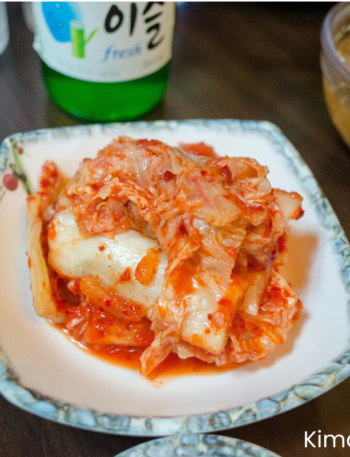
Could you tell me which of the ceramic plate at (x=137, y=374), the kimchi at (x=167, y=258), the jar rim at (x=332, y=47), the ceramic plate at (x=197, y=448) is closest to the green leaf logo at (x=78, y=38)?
the ceramic plate at (x=137, y=374)

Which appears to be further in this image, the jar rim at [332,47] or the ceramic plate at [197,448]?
the jar rim at [332,47]

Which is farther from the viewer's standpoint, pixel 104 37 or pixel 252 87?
pixel 252 87

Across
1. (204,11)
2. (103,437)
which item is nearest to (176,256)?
(103,437)

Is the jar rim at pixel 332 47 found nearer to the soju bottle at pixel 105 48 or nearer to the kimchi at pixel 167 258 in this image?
the soju bottle at pixel 105 48

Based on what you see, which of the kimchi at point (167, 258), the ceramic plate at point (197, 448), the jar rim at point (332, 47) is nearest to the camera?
the ceramic plate at point (197, 448)

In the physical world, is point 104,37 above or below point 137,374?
above

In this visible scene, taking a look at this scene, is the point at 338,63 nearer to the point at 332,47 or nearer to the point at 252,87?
the point at 332,47

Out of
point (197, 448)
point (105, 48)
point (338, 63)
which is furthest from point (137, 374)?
point (338, 63)

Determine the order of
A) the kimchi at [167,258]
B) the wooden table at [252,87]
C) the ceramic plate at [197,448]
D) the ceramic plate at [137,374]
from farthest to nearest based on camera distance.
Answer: the wooden table at [252,87], the kimchi at [167,258], the ceramic plate at [137,374], the ceramic plate at [197,448]
